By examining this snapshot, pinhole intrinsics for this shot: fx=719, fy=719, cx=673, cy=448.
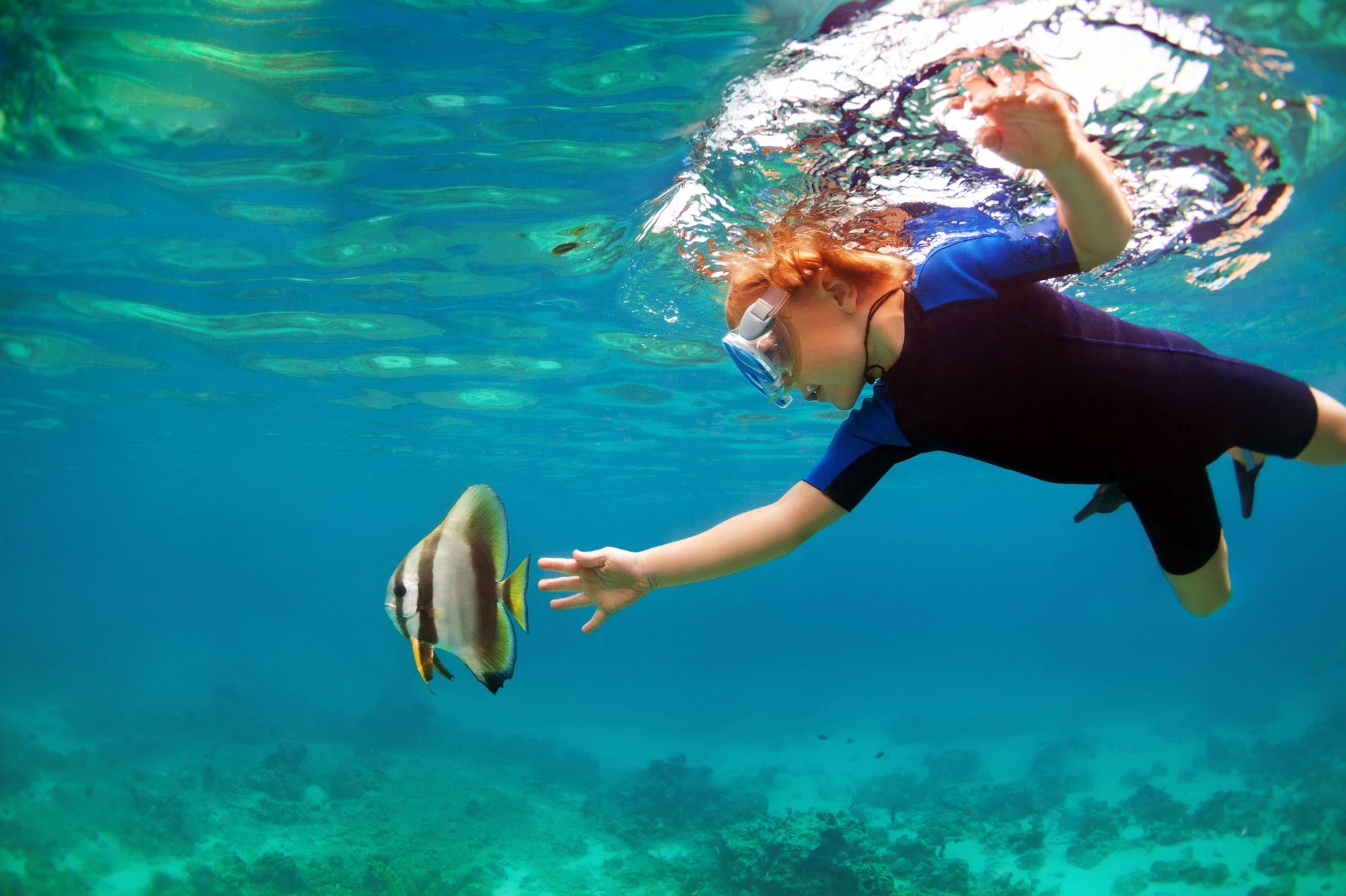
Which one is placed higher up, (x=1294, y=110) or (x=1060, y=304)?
(x=1294, y=110)

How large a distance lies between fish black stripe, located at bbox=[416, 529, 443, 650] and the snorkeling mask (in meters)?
1.80

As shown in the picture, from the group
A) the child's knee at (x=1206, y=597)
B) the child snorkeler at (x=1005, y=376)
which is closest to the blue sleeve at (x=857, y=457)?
the child snorkeler at (x=1005, y=376)

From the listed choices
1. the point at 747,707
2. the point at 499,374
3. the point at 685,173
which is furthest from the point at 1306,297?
the point at 747,707

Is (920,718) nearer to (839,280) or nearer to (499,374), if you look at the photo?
(499,374)

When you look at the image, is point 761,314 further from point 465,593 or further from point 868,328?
point 465,593

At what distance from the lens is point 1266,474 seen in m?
56.3

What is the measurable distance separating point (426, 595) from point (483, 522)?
0.33 meters

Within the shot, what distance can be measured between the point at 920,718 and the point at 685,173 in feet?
141

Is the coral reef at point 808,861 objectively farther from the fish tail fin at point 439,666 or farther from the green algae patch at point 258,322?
the green algae patch at point 258,322

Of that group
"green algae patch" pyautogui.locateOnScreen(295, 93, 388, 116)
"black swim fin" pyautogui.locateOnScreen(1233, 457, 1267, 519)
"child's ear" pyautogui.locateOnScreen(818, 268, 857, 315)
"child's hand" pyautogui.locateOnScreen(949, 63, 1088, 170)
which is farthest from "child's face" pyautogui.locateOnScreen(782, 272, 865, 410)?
"green algae patch" pyautogui.locateOnScreen(295, 93, 388, 116)

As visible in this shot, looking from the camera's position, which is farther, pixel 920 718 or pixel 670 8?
pixel 920 718

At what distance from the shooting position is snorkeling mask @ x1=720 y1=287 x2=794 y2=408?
356 cm

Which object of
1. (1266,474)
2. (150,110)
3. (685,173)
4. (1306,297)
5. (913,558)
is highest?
(913,558)

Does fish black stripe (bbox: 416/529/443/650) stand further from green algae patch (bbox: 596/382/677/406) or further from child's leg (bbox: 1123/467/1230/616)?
green algae patch (bbox: 596/382/677/406)
